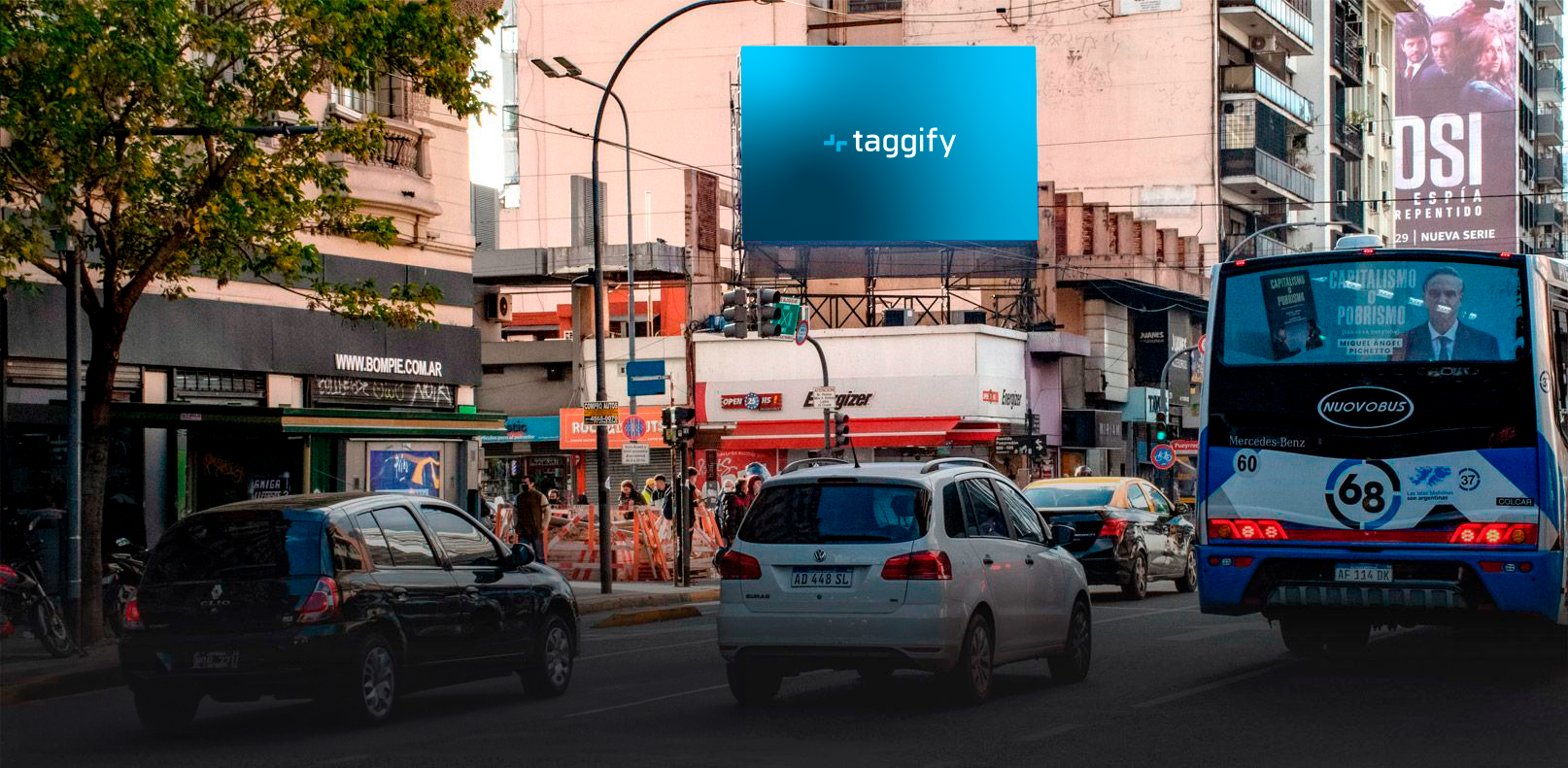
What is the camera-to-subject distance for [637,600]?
91.8 feet

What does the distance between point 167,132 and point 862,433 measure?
40.0 meters

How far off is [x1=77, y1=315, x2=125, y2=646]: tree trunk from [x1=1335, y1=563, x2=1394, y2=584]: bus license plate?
37.5 ft

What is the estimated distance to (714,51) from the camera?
69.3m

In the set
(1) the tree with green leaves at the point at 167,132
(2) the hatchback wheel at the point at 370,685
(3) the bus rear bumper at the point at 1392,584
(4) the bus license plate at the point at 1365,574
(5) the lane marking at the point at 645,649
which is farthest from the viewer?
(5) the lane marking at the point at 645,649

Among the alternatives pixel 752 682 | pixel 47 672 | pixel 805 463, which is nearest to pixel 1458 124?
pixel 805 463

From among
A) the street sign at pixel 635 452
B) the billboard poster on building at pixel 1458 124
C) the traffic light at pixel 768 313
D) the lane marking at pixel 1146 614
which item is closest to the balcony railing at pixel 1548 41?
the billboard poster on building at pixel 1458 124

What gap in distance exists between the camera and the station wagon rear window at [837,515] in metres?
13.6

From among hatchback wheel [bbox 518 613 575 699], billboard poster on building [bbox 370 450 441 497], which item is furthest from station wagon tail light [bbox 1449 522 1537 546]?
billboard poster on building [bbox 370 450 441 497]

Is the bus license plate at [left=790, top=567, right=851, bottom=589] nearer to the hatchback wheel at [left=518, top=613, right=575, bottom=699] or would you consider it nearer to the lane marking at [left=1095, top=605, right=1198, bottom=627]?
the hatchback wheel at [left=518, top=613, right=575, bottom=699]

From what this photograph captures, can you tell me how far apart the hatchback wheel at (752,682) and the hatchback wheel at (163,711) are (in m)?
3.43

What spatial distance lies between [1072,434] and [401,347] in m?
34.3

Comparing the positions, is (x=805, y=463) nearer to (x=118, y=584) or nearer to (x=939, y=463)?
(x=939, y=463)

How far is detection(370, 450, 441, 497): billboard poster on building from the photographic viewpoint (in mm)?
28891

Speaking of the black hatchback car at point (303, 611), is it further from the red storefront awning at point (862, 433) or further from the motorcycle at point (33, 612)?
the red storefront awning at point (862, 433)
